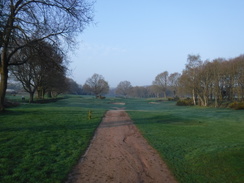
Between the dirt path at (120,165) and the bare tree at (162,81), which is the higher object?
the bare tree at (162,81)

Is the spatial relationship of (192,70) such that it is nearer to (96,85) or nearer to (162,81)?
(162,81)

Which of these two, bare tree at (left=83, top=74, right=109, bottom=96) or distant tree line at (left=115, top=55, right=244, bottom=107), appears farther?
bare tree at (left=83, top=74, right=109, bottom=96)

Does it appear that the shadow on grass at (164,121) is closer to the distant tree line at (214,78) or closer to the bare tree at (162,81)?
the distant tree line at (214,78)

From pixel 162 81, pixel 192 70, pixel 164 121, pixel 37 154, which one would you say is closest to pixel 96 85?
pixel 162 81

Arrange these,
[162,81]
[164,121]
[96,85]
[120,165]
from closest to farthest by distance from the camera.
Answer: [120,165] → [164,121] → [96,85] → [162,81]

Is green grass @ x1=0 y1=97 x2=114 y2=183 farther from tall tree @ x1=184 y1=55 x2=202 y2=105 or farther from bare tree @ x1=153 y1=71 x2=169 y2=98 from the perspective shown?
bare tree @ x1=153 y1=71 x2=169 y2=98

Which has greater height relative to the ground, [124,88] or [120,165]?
[124,88]

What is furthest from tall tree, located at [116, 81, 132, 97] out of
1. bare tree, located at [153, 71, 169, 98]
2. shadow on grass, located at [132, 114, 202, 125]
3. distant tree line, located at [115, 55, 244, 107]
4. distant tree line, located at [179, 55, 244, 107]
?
shadow on grass, located at [132, 114, 202, 125]

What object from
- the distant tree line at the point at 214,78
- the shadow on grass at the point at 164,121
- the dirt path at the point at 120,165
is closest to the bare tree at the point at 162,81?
the distant tree line at the point at 214,78

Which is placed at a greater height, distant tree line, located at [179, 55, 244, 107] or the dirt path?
distant tree line, located at [179, 55, 244, 107]

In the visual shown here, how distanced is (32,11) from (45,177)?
11.4m

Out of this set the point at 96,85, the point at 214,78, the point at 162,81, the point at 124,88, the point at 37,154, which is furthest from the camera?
the point at 124,88

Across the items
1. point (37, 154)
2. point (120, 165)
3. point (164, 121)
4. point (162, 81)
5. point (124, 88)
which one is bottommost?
point (164, 121)

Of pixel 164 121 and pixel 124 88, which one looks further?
pixel 124 88
